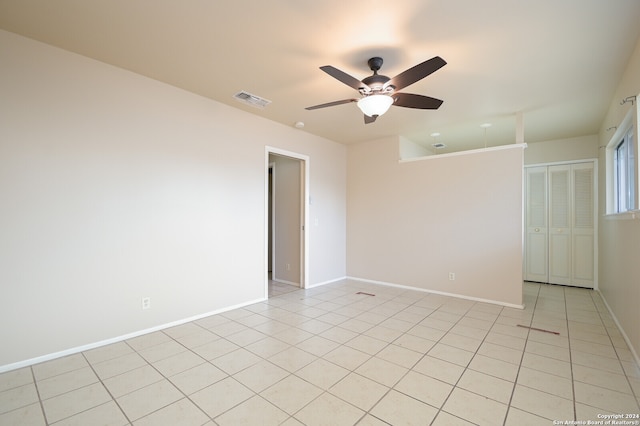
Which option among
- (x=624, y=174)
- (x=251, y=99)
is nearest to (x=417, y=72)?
(x=251, y=99)

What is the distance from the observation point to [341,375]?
7.22ft

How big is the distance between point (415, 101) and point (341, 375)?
237 centimetres

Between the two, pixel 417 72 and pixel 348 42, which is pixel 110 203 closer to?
pixel 348 42

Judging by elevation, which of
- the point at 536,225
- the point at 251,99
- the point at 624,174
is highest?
the point at 251,99

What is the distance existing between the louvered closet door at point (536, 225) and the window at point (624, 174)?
1.51 metres

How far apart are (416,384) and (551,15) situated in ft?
8.99

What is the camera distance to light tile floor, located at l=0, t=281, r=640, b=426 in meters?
1.78

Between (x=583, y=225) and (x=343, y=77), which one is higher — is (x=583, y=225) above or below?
below

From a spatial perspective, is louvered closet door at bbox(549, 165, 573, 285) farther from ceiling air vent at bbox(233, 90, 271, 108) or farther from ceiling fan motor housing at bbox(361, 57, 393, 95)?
ceiling air vent at bbox(233, 90, 271, 108)

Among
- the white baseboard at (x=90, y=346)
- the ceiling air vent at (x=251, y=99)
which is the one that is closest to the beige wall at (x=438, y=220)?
the ceiling air vent at (x=251, y=99)

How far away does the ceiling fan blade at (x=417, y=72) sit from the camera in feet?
6.46

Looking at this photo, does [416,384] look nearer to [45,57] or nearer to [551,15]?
[551,15]

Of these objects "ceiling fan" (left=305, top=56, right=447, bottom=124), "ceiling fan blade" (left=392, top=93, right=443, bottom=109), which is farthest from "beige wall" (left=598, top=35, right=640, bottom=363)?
"ceiling fan" (left=305, top=56, right=447, bottom=124)

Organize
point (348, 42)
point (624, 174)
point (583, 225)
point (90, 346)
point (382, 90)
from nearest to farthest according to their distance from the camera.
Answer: point (348, 42) < point (382, 90) < point (90, 346) < point (624, 174) < point (583, 225)
